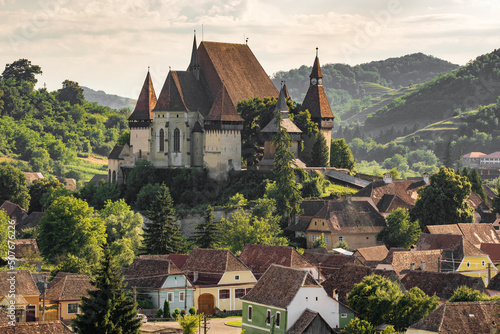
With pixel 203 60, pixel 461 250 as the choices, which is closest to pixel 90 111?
pixel 203 60

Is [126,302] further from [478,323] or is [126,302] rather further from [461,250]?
[461,250]

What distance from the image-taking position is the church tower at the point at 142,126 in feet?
309

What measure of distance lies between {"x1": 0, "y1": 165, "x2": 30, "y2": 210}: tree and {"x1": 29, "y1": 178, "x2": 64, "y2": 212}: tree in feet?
2.13

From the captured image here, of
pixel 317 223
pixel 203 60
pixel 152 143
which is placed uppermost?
pixel 203 60

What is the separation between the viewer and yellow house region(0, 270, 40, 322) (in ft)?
181

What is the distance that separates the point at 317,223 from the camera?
83.4 metres

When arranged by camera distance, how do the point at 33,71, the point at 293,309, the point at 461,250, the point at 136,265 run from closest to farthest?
the point at 293,309
the point at 136,265
the point at 461,250
the point at 33,71

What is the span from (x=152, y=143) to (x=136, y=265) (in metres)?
27.5

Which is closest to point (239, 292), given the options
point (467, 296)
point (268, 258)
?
point (268, 258)

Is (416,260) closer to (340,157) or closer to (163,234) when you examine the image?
(163,234)

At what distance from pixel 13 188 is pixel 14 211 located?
221 inches

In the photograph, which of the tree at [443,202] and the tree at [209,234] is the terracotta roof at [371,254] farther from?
the tree at [209,234]

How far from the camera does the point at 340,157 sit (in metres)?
98.7

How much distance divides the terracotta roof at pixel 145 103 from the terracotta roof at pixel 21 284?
125 ft
